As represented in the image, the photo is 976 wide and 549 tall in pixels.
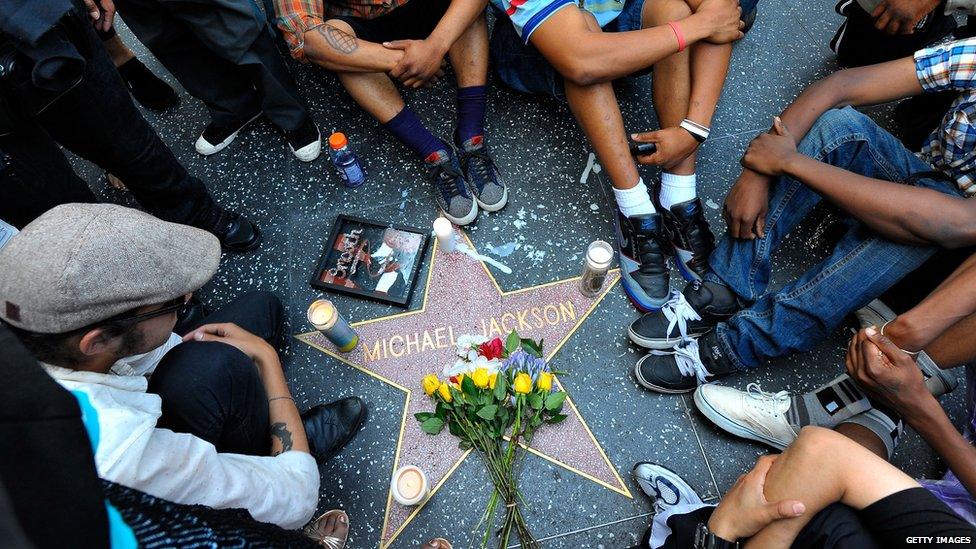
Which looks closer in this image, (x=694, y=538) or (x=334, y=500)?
(x=694, y=538)

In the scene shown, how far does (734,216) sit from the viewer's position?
195 centimetres

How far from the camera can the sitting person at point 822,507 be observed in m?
1.18

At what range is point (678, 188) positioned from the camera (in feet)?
7.08

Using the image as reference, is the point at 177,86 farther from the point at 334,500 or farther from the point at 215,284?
the point at 334,500

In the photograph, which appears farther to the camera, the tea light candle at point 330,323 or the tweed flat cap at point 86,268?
the tea light candle at point 330,323

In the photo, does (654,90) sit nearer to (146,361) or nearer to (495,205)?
(495,205)

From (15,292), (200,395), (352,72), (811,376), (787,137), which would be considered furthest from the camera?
(352,72)

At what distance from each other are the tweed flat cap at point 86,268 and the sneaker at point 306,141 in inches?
52.9

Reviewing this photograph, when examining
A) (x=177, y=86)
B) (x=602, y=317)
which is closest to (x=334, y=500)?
(x=602, y=317)

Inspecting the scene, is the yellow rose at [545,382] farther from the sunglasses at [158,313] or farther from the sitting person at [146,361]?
the sunglasses at [158,313]

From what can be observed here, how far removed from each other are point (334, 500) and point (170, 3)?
1.87 meters

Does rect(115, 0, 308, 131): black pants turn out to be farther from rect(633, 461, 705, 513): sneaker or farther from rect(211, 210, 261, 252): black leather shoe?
rect(633, 461, 705, 513): sneaker

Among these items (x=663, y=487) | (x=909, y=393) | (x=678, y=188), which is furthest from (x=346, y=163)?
(x=909, y=393)

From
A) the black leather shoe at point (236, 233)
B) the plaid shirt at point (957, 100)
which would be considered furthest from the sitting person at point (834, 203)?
the black leather shoe at point (236, 233)
